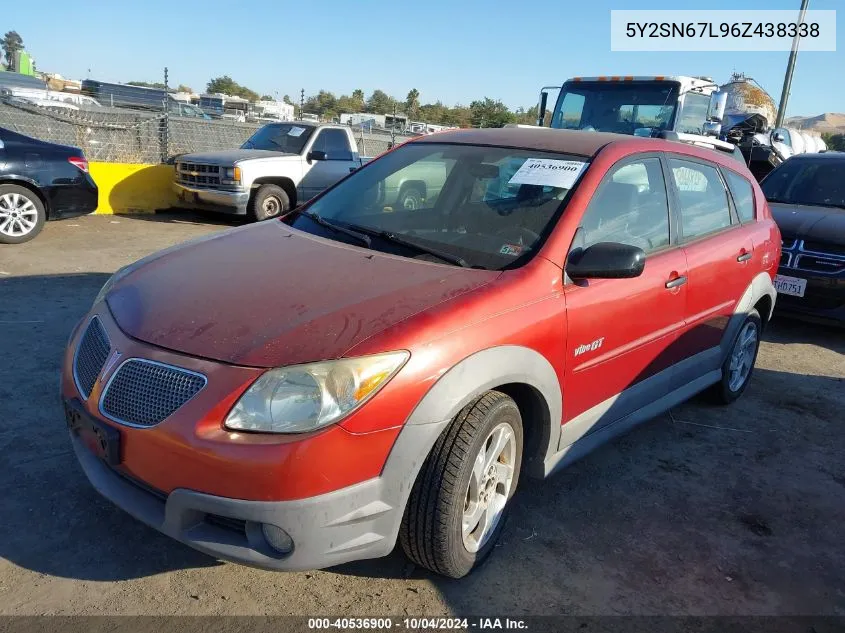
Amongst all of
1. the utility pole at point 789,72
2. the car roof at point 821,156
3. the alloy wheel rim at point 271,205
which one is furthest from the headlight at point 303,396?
the utility pole at point 789,72

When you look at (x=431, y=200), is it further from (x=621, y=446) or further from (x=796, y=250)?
(x=796, y=250)

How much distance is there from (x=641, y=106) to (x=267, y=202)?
5.72 metres

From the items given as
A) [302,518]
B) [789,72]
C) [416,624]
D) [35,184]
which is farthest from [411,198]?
[789,72]

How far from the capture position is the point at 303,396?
2180mm

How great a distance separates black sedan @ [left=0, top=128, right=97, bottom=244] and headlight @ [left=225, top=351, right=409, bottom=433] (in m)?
7.27

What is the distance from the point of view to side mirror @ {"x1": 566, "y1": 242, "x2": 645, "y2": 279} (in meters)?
2.85

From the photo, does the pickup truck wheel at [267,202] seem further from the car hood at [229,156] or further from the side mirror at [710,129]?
the side mirror at [710,129]

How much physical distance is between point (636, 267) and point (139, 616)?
2335 mm

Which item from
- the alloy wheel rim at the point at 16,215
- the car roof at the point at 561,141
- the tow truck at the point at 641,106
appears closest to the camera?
the car roof at the point at 561,141

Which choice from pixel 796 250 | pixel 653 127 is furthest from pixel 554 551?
pixel 653 127

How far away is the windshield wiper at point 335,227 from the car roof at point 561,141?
2.79 feet

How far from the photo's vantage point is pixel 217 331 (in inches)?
93.3

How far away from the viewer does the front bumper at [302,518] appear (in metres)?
2.15

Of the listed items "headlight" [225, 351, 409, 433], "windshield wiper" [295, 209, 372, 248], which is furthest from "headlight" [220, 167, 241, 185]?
"headlight" [225, 351, 409, 433]
